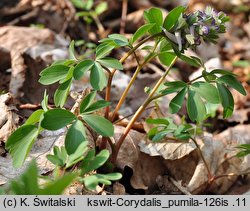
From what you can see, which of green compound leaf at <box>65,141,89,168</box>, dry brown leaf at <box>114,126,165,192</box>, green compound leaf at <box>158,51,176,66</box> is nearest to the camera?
green compound leaf at <box>65,141,89,168</box>

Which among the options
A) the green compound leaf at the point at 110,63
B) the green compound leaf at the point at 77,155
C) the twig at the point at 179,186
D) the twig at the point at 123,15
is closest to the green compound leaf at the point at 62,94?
the green compound leaf at the point at 110,63

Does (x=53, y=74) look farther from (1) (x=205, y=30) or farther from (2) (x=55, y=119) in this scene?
(1) (x=205, y=30)

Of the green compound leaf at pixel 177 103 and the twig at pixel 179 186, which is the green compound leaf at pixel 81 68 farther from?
the twig at pixel 179 186

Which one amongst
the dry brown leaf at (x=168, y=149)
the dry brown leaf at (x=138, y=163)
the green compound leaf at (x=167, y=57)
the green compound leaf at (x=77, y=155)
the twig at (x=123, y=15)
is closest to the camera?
the green compound leaf at (x=77, y=155)

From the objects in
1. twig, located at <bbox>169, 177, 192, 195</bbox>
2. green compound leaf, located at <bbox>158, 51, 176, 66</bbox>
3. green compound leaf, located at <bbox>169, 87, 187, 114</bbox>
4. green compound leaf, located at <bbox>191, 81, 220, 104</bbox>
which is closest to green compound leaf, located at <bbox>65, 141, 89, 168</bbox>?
green compound leaf, located at <bbox>169, 87, 187, 114</bbox>

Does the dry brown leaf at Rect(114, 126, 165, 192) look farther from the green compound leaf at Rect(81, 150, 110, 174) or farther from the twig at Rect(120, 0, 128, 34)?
the twig at Rect(120, 0, 128, 34)

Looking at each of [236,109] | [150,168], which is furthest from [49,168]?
[236,109]
